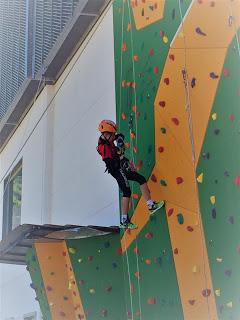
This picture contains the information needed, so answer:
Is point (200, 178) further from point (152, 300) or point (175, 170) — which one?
point (152, 300)

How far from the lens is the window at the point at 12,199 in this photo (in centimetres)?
1398

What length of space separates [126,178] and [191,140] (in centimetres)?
111

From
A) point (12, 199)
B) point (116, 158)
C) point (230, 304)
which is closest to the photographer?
point (230, 304)

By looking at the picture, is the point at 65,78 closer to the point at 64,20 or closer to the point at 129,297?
the point at 64,20

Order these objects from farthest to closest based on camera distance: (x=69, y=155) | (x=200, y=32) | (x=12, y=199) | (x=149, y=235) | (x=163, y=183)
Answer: (x=12, y=199) < (x=69, y=155) < (x=149, y=235) < (x=163, y=183) < (x=200, y=32)

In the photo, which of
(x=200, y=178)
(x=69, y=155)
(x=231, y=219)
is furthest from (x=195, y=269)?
(x=69, y=155)

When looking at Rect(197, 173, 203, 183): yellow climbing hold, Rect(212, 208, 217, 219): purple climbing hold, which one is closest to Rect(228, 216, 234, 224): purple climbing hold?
Rect(212, 208, 217, 219): purple climbing hold

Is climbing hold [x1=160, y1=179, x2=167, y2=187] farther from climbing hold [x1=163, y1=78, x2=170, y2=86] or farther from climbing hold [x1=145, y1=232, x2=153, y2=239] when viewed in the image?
climbing hold [x1=163, y1=78, x2=170, y2=86]

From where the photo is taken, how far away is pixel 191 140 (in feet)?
21.5

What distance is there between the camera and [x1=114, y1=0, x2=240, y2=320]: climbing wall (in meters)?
5.98

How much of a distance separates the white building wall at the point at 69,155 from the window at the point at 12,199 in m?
0.66

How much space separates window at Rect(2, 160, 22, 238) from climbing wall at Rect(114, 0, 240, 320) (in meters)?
6.35

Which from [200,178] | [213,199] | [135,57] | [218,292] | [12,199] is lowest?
[218,292]

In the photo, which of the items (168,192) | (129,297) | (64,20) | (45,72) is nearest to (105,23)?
(64,20)
